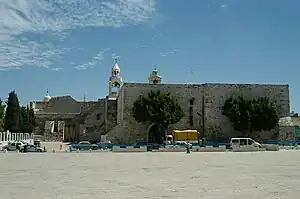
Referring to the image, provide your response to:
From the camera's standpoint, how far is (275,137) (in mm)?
55219

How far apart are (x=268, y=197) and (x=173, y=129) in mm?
44343

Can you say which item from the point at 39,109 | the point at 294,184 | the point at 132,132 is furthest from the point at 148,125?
the point at 294,184

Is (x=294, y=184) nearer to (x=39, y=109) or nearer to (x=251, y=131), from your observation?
(x=251, y=131)

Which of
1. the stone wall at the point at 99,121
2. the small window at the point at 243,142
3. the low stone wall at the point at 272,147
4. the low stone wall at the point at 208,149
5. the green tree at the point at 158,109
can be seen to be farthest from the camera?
the stone wall at the point at 99,121

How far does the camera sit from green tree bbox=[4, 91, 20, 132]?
181 feet

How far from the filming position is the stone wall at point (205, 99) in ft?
177

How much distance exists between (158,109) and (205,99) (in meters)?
7.43

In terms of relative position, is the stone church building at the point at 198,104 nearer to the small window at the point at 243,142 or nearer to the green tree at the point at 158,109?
the green tree at the point at 158,109

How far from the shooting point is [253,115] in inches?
2047

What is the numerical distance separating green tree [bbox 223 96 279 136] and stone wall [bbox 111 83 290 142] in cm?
230

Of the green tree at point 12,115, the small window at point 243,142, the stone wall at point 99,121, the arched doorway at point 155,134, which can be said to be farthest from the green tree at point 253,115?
the green tree at point 12,115

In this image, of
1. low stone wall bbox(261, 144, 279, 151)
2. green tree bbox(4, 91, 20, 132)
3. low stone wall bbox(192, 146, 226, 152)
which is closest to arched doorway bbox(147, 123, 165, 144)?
low stone wall bbox(192, 146, 226, 152)

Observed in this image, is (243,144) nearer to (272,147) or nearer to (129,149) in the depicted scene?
(272,147)

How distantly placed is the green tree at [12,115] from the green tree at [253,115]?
28102mm
